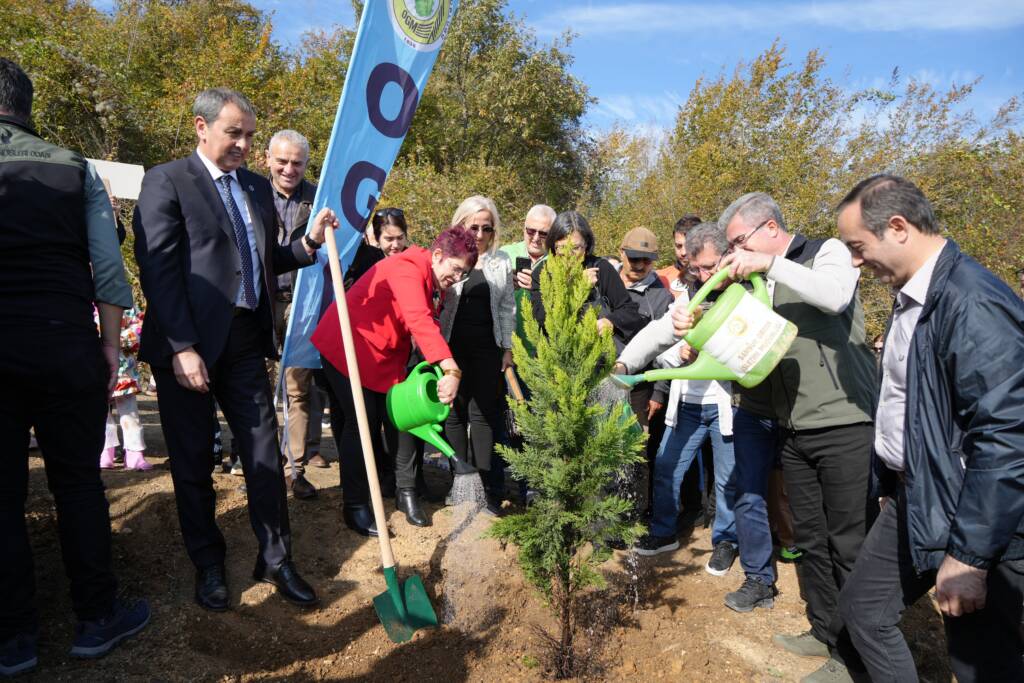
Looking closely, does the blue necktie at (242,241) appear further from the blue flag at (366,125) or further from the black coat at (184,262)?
the blue flag at (366,125)

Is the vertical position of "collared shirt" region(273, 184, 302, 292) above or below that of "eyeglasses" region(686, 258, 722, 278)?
above

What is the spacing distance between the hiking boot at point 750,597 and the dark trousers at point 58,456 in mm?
3272

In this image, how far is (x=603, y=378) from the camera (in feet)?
9.91

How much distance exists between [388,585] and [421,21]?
3.57 metres

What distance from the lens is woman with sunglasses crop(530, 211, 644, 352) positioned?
4262 mm

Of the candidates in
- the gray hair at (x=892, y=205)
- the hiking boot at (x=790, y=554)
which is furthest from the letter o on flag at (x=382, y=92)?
the hiking boot at (x=790, y=554)

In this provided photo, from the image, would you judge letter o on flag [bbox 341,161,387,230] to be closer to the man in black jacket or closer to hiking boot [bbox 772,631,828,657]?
the man in black jacket

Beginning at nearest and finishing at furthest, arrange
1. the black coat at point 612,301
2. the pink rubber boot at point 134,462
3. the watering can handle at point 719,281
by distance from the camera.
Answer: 1. the watering can handle at point 719,281
2. the black coat at point 612,301
3. the pink rubber boot at point 134,462

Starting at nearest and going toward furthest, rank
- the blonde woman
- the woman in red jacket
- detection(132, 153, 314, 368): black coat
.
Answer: detection(132, 153, 314, 368): black coat → the woman in red jacket → the blonde woman

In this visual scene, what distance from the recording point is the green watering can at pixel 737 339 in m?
2.60

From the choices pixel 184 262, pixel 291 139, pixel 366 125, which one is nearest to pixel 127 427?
pixel 184 262

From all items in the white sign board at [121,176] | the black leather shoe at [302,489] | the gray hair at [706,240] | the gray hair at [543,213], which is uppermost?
the white sign board at [121,176]

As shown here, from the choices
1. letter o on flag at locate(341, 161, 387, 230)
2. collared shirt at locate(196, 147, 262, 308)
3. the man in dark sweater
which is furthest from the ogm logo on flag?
the man in dark sweater

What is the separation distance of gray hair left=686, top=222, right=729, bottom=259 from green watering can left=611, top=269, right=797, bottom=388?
3.66 ft
